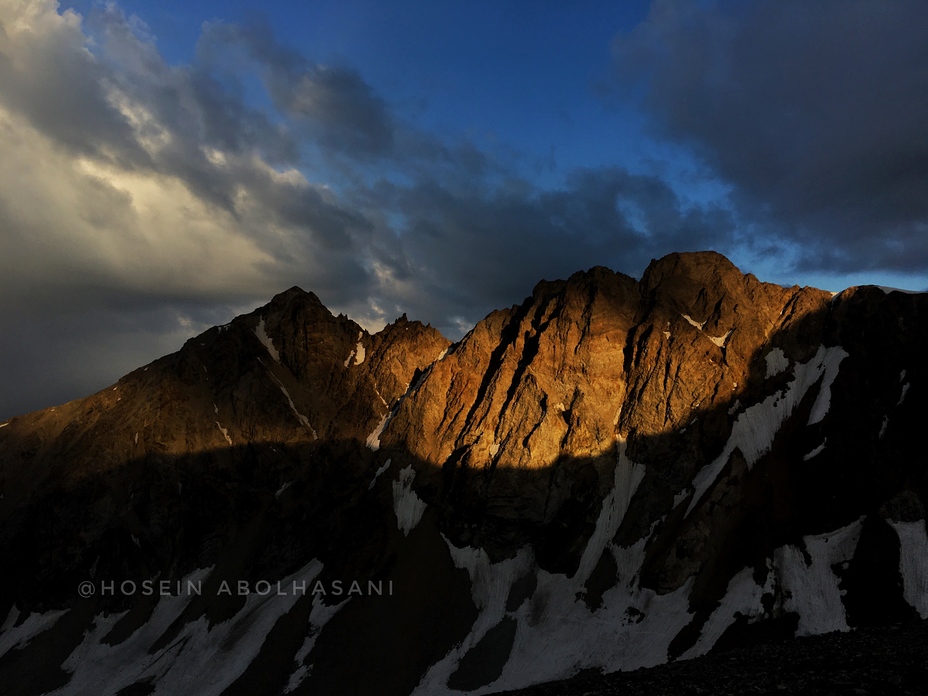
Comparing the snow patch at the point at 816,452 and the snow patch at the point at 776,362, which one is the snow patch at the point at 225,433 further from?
the snow patch at the point at 816,452

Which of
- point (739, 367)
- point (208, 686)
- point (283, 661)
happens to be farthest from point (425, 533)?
point (739, 367)

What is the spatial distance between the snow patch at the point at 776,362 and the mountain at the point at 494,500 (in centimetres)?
53

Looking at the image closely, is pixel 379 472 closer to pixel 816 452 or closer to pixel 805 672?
pixel 816 452

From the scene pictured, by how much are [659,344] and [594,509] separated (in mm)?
25435

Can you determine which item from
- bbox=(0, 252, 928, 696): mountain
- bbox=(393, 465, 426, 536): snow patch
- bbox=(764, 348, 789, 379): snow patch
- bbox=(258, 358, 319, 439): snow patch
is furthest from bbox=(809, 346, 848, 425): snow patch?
bbox=(258, 358, 319, 439): snow patch

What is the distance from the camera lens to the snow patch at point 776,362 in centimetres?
8588

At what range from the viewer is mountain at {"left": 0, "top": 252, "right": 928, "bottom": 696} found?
2680 inches

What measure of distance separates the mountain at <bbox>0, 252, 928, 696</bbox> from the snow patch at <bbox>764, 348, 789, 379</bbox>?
53 centimetres

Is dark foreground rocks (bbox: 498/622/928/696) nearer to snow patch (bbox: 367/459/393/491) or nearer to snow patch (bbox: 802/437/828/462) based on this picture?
snow patch (bbox: 802/437/828/462)

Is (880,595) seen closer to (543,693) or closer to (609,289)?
(543,693)

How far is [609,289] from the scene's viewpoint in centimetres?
10244

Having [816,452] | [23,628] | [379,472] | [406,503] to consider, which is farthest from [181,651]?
[816,452]

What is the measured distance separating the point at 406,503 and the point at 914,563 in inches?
2393

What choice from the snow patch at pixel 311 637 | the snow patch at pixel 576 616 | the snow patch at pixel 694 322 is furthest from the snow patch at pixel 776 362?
the snow patch at pixel 311 637
